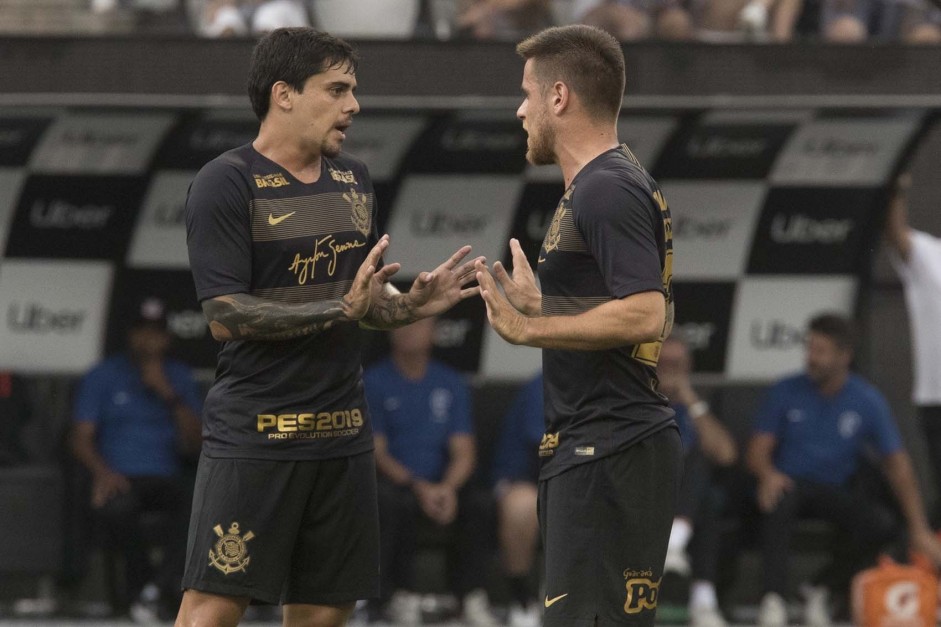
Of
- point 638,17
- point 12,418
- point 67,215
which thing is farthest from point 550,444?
point 67,215

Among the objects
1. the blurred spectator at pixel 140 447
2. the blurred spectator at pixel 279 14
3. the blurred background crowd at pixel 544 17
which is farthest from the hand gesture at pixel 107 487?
the blurred spectator at pixel 279 14

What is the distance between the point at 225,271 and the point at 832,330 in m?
4.25

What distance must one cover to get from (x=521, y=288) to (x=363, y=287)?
0.40 metres

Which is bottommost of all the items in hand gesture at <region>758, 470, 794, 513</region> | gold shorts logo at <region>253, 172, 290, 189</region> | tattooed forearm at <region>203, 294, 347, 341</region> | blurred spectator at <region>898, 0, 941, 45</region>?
hand gesture at <region>758, 470, 794, 513</region>

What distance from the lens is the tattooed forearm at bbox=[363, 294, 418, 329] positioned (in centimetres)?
414

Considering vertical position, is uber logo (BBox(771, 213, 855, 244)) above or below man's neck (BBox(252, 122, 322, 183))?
above

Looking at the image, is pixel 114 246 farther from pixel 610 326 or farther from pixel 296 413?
pixel 610 326

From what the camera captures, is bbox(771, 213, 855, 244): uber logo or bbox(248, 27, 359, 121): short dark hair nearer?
bbox(248, 27, 359, 121): short dark hair

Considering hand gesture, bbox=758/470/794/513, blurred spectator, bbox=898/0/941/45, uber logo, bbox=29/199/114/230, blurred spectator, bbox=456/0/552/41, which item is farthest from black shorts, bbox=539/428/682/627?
uber logo, bbox=29/199/114/230

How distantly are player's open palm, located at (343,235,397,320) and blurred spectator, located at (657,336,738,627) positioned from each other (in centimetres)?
349

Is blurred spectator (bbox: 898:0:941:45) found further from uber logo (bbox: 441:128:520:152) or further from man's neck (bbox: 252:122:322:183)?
man's neck (bbox: 252:122:322:183)

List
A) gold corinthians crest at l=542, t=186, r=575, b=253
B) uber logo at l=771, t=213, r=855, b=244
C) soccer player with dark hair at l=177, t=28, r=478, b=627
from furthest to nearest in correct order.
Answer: uber logo at l=771, t=213, r=855, b=244 → soccer player with dark hair at l=177, t=28, r=478, b=627 → gold corinthians crest at l=542, t=186, r=575, b=253

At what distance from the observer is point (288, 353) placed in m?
3.98

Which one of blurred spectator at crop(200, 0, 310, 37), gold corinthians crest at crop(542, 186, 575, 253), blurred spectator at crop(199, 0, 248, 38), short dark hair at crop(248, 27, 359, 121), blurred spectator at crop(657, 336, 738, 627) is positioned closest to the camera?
gold corinthians crest at crop(542, 186, 575, 253)
